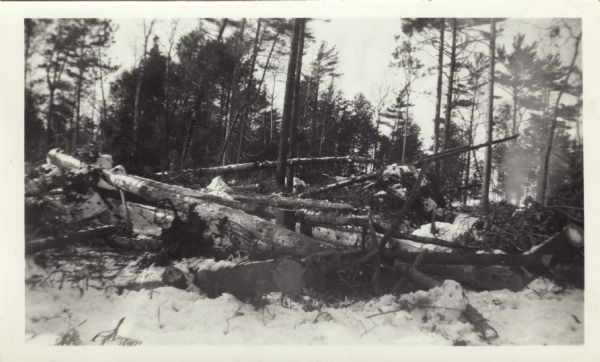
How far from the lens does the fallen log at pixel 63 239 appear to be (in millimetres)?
3086

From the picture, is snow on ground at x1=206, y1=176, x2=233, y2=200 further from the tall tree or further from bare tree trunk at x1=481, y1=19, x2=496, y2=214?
the tall tree

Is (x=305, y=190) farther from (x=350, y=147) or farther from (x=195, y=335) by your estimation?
(x=195, y=335)

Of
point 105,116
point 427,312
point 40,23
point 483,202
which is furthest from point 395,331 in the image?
point 40,23

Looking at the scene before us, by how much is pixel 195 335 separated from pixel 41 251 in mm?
1799

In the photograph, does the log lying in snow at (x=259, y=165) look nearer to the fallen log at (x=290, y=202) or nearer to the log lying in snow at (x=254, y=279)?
the fallen log at (x=290, y=202)

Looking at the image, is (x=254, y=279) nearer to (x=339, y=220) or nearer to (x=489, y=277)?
(x=339, y=220)

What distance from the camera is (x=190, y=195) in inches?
143

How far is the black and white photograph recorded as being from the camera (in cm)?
296

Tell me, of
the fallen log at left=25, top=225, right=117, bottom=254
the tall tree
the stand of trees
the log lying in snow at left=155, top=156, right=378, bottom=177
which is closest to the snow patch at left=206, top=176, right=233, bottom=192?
the log lying in snow at left=155, top=156, right=378, bottom=177

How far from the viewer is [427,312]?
2922mm

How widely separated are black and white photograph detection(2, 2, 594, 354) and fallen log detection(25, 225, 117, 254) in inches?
0.8

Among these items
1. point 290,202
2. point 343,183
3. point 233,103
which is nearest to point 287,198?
point 290,202

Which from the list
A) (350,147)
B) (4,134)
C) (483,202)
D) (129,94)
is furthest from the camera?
(350,147)

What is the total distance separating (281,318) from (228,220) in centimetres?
116
